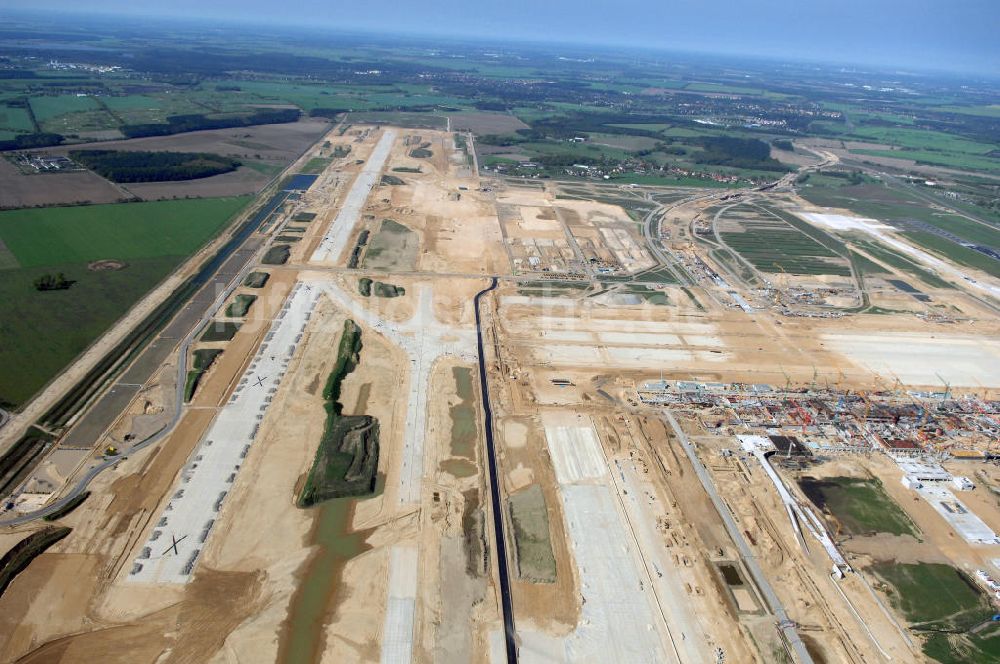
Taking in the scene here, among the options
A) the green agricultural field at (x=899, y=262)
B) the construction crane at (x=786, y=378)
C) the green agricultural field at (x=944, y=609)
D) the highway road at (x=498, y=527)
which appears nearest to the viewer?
the highway road at (x=498, y=527)

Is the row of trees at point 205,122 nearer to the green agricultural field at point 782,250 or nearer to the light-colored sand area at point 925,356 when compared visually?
the green agricultural field at point 782,250

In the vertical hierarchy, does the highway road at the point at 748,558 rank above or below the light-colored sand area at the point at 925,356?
below

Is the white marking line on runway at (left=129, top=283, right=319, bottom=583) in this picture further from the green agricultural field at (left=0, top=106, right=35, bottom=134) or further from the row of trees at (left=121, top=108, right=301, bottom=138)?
the green agricultural field at (left=0, top=106, right=35, bottom=134)

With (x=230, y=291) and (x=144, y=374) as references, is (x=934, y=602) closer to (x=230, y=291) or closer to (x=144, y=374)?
(x=144, y=374)

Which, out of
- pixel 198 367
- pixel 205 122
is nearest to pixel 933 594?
pixel 198 367

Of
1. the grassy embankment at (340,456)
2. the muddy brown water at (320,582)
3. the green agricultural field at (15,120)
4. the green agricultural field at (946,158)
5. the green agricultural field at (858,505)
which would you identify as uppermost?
the green agricultural field at (946,158)

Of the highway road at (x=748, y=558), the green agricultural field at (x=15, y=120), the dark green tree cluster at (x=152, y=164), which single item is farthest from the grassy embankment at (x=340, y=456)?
the green agricultural field at (x=15, y=120)

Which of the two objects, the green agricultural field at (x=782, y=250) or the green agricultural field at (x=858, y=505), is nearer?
the green agricultural field at (x=858, y=505)

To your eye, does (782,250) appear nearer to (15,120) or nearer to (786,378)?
(786,378)

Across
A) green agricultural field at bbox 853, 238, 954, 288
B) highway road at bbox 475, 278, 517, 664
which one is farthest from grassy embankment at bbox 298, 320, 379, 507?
green agricultural field at bbox 853, 238, 954, 288
